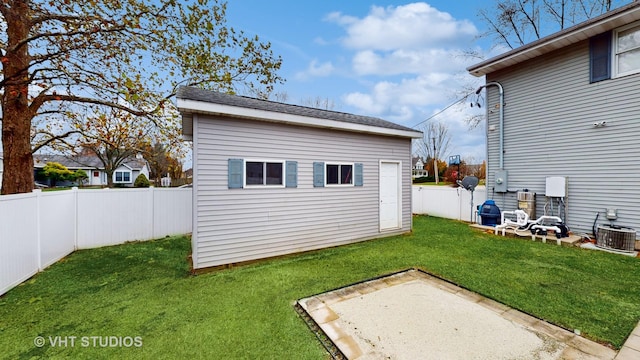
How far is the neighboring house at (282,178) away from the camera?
448cm

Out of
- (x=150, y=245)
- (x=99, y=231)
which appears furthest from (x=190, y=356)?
(x=99, y=231)

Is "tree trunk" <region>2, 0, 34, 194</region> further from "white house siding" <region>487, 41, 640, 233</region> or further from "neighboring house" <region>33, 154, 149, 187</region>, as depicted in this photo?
"neighboring house" <region>33, 154, 149, 187</region>

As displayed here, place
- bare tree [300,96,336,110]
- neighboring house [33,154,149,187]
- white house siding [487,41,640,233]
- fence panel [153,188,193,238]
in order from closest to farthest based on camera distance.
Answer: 1. white house siding [487,41,640,233]
2. fence panel [153,188,193,238]
3. bare tree [300,96,336,110]
4. neighboring house [33,154,149,187]

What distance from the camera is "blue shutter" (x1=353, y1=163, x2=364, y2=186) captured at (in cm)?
632

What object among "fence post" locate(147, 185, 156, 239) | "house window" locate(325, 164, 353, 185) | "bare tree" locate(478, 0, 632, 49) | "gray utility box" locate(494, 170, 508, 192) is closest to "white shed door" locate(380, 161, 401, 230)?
"house window" locate(325, 164, 353, 185)

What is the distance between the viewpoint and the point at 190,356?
229 cm

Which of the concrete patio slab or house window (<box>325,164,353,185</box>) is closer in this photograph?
the concrete patio slab

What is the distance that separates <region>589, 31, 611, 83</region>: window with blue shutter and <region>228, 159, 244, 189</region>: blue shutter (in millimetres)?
8811

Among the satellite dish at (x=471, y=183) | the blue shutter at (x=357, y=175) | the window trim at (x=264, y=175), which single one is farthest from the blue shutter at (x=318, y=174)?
the satellite dish at (x=471, y=183)

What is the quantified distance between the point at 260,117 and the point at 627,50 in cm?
855

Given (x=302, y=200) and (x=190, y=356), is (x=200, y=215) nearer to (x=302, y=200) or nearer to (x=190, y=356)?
(x=302, y=200)

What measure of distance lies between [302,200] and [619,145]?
7589mm

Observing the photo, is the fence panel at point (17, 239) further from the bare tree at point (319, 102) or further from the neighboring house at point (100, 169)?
the neighboring house at point (100, 169)

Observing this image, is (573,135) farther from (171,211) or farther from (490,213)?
(171,211)
